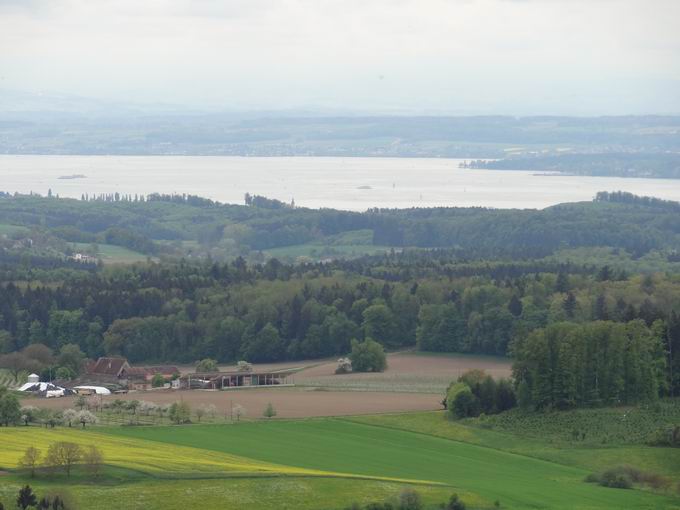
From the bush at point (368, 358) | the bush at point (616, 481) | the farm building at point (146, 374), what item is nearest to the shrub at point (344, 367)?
the bush at point (368, 358)

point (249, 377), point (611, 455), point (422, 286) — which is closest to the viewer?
Result: point (611, 455)

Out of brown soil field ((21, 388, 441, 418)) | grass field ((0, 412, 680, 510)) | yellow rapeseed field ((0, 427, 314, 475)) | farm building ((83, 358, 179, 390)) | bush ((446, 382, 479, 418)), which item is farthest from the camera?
farm building ((83, 358, 179, 390))

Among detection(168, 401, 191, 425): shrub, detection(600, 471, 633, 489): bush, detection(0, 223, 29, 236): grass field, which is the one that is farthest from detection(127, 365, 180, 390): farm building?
detection(0, 223, 29, 236): grass field

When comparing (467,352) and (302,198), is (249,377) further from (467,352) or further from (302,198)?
(302,198)

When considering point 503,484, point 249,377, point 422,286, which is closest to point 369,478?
point 503,484

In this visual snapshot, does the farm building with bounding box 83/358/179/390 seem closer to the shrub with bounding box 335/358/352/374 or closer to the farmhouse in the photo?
the farmhouse

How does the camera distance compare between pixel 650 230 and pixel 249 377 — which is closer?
pixel 249 377

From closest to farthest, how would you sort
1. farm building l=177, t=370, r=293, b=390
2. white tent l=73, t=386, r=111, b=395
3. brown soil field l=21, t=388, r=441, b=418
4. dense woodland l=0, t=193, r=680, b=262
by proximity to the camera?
brown soil field l=21, t=388, r=441, b=418
white tent l=73, t=386, r=111, b=395
farm building l=177, t=370, r=293, b=390
dense woodland l=0, t=193, r=680, b=262
